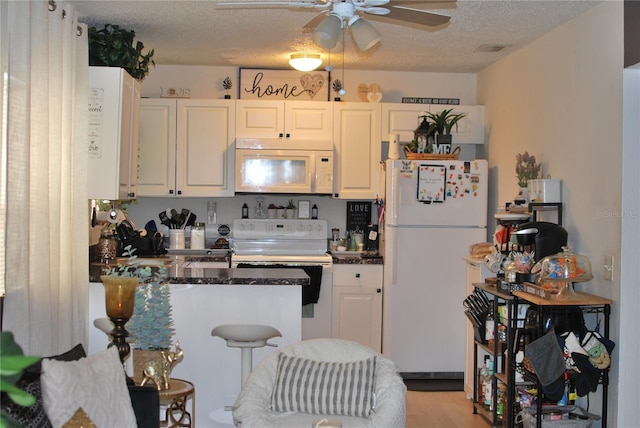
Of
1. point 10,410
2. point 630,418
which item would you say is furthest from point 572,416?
point 10,410

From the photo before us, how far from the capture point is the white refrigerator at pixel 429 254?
18.1 feet

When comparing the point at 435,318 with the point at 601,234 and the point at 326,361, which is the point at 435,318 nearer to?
the point at 601,234

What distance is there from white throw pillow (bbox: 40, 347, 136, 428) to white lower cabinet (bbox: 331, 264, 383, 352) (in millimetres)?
3080

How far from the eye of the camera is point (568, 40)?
440cm

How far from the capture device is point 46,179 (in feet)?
11.9

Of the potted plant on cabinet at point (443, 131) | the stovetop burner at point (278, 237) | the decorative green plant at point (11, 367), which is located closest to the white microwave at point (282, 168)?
the stovetop burner at point (278, 237)

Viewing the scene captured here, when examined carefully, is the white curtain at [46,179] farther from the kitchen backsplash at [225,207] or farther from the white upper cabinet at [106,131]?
the kitchen backsplash at [225,207]

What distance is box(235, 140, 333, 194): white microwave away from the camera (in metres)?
5.86

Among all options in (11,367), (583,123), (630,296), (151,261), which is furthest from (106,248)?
(11,367)

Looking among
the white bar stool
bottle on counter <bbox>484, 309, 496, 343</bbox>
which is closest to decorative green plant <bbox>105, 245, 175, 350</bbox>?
the white bar stool

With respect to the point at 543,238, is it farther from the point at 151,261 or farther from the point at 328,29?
the point at 151,261

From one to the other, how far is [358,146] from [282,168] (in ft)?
2.20

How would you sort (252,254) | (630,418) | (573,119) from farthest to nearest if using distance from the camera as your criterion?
(252,254)
(573,119)
(630,418)

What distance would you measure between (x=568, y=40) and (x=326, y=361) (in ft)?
8.27
